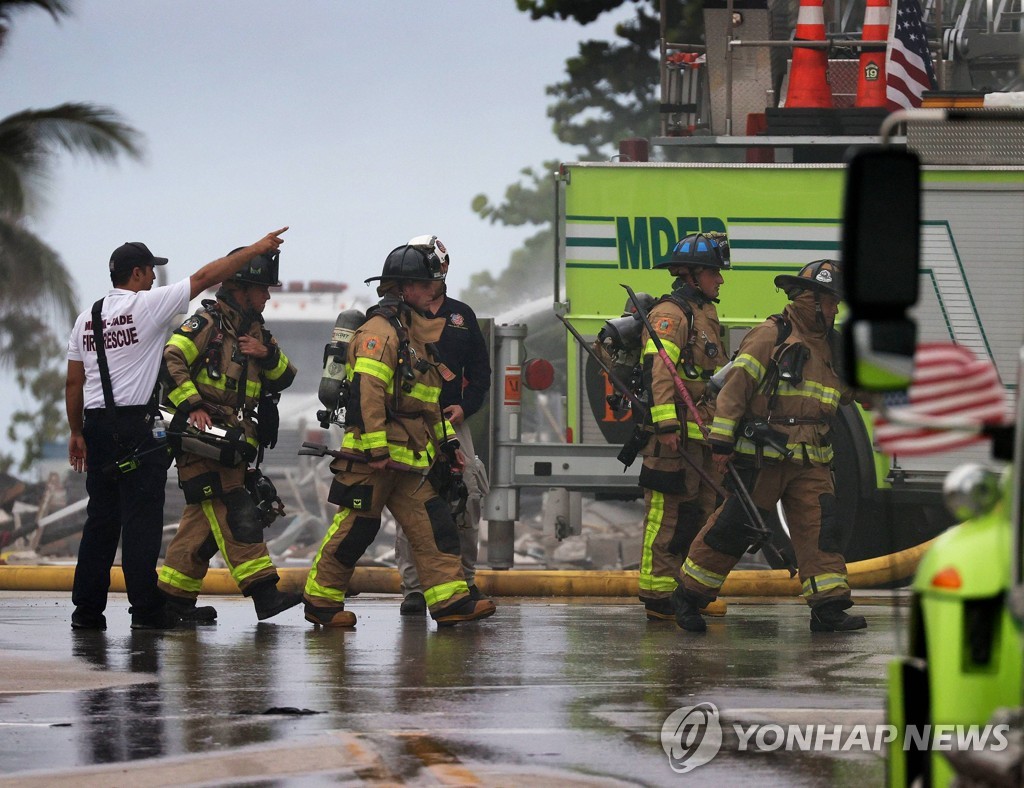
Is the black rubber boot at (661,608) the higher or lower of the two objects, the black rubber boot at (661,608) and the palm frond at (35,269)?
the lower

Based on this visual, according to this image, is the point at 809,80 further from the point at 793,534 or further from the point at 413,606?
the point at 413,606

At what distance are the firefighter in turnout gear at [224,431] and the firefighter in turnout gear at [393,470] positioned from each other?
34 cm

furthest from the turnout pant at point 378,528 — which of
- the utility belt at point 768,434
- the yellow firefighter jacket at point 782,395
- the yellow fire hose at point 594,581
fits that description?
the yellow fire hose at point 594,581

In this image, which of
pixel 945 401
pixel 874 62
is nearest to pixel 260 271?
pixel 874 62

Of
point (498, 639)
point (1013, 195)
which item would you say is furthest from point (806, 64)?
point (498, 639)

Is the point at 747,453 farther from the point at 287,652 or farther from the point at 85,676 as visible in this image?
the point at 85,676

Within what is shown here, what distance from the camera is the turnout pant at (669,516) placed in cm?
915

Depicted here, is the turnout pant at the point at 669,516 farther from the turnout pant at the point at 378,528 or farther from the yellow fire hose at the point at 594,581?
the yellow fire hose at the point at 594,581

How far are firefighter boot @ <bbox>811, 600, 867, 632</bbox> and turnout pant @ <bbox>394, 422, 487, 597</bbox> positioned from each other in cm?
208

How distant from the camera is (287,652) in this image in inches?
302

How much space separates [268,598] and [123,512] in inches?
35.2

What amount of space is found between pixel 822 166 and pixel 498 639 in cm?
408

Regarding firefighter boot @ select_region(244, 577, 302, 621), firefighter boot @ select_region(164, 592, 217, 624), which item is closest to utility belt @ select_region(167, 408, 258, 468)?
firefighter boot @ select_region(244, 577, 302, 621)

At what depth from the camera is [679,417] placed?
928cm
